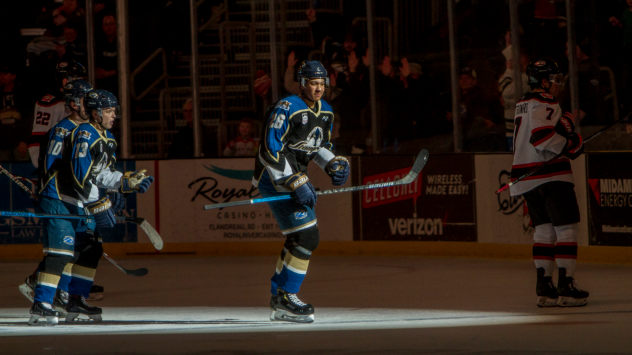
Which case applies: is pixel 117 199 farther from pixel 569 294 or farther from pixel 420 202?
pixel 420 202

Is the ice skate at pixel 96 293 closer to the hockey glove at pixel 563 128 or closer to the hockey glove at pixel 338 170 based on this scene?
the hockey glove at pixel 338 170

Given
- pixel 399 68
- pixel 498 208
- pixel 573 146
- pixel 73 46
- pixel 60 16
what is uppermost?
pixel 60 16

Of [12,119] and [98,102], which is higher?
[12,119]

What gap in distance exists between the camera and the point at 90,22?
436 inches

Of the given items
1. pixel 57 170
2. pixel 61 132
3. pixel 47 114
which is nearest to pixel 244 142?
pixel 47 114

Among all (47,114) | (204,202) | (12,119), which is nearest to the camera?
(47,114)

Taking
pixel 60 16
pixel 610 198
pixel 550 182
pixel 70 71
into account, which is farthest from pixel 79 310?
pixel 60 16

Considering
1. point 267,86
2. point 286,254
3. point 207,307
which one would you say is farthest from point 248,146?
point 286,254

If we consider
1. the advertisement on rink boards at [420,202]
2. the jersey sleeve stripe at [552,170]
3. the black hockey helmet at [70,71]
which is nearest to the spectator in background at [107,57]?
the advertisement on rink boards at [420,202]

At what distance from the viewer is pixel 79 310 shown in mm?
5730

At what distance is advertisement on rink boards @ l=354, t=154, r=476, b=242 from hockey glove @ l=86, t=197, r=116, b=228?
4430mm

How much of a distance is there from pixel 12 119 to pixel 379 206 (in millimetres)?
4727

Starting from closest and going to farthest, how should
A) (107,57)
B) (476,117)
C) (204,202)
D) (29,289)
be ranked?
(29,289) < (476,117) < (204,202) < (107,57)

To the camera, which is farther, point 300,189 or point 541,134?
point 541,134
